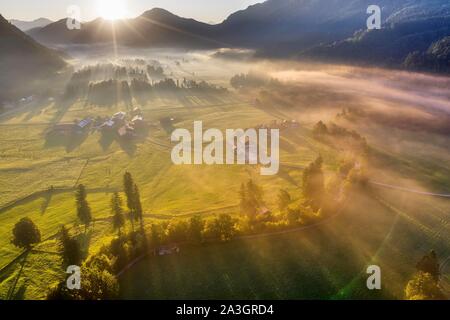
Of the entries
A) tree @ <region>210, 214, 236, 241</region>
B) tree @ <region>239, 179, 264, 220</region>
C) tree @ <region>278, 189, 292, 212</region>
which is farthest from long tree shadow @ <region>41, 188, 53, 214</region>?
tree @ <region>278, 189, 292, 212</region>

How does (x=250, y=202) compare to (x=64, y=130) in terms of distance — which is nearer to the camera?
(x=250, y=202)

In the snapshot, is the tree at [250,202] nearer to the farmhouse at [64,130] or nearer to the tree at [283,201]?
the tree at [283,201]

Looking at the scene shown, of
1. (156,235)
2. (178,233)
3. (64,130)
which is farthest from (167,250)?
(64,130)

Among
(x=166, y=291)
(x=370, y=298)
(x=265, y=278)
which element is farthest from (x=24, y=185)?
(x=370, y=298)

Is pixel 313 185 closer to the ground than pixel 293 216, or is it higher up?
higher up

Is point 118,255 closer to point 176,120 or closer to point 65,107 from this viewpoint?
point 176,120

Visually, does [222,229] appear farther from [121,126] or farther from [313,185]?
[121,126]
